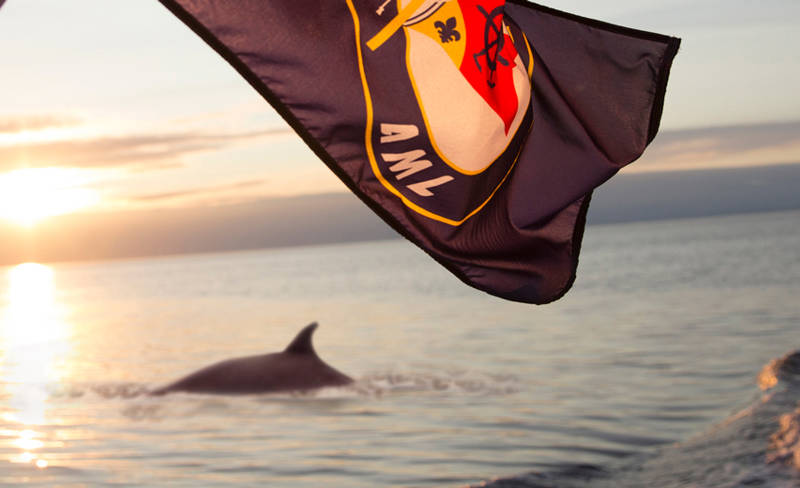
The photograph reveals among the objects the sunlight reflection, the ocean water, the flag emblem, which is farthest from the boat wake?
the sunlight reflection

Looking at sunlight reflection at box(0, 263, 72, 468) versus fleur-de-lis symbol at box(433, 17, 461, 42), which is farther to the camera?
sunlight reflection at box(0, 263, 72, 468)

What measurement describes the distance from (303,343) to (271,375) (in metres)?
0.92

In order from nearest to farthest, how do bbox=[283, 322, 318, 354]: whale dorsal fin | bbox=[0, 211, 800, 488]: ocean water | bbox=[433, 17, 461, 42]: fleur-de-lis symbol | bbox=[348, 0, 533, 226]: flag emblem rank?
bbox=[348, 0, 533, 226]: flag emblem, bbox=[433, 17, 461, 42]: fleur-de-lis symbol, bbox=[0, 211, 800, 488]: ocean water, bbox=[283, 322, 318, 354]: whale dorsal fin

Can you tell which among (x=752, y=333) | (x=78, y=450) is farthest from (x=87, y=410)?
(x=752, y=333)

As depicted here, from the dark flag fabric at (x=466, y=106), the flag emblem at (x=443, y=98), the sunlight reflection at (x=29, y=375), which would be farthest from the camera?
the sunlight reflection at (x=29, y=375)

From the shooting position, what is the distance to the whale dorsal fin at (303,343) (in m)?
16.5

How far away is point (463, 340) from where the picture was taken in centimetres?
2711

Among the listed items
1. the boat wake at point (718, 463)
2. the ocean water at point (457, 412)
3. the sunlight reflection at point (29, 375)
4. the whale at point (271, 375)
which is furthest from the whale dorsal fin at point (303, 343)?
the boat wake at point (718, 463)

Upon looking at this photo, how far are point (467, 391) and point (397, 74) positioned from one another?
1253 centimetres

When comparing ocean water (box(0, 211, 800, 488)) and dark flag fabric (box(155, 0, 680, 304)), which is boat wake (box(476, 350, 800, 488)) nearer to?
ocean water (box(0, 211, 800, 488))

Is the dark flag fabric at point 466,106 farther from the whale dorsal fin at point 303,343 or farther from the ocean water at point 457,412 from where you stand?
the whale dorsal fin at point 303,343

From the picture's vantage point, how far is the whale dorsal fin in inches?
651

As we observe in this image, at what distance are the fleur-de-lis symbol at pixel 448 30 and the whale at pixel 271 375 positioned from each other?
11.6 m

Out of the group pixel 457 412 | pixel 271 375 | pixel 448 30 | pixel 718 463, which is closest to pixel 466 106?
pixel 448 30
